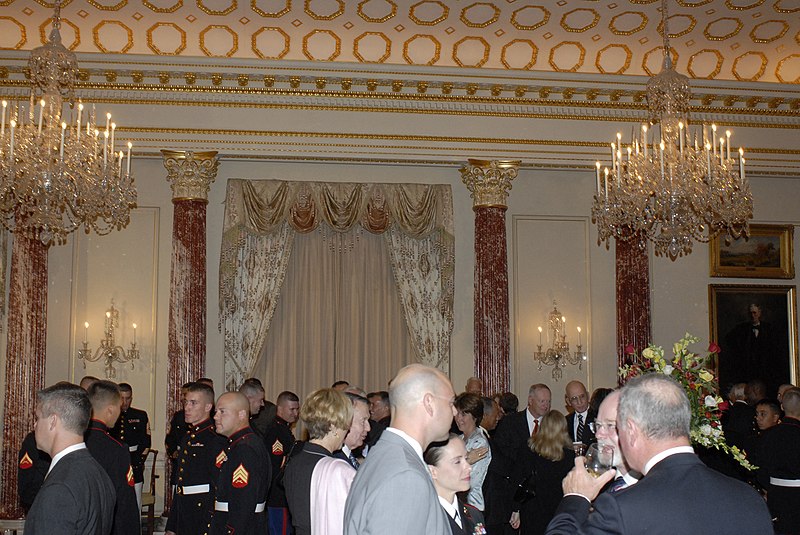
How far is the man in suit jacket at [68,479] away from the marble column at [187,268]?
769cm

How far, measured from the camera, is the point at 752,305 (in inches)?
523

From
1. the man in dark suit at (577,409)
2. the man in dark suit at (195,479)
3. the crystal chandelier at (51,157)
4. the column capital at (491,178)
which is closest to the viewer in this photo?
the man in dark suit at (195,479)

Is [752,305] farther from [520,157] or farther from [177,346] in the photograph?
[177,346]

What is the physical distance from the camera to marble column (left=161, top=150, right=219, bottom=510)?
11.8m

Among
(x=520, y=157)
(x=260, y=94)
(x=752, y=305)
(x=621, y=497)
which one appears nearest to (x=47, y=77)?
(x=260, y=94)

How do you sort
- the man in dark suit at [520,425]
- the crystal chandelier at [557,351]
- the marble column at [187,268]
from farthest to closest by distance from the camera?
1. the crystal chandelier at [557,351]
2. the marble column at [187,268]
3. the man in dark suit at [520,425]

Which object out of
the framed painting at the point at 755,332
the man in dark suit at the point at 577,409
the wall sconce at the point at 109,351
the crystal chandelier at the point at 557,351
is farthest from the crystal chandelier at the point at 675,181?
the wall sconce at the point at 109,351

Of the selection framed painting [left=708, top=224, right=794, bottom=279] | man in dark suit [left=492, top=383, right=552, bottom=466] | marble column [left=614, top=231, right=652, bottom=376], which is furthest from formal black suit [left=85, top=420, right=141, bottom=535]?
framed painting [left=708, top=224, right=794, bottom=279]

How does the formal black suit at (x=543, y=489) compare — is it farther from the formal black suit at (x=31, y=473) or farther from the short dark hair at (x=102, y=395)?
the formal black suit at (x=31, y=473)

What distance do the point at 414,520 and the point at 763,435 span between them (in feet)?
20.0

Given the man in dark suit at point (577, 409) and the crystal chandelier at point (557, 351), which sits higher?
the crystal chandelier at point (557, 351)

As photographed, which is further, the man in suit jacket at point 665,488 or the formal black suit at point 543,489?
the formal black suit at point 543,489

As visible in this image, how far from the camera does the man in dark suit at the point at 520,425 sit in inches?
353

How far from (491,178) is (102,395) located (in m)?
8.02
